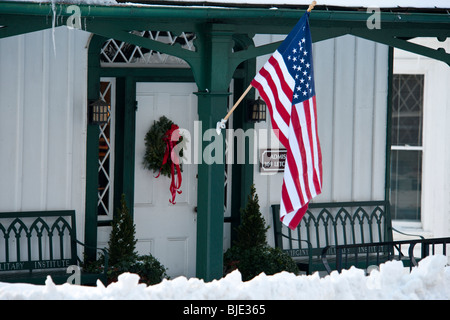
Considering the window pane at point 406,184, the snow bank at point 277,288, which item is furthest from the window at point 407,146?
the snow bank at point 277,288

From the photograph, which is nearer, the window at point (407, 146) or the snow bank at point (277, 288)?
the snow bank at point (277, 288)

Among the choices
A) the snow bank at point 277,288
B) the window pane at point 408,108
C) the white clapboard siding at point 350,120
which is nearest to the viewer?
the snow bank at point 277,288

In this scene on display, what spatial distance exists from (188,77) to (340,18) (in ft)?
7.95

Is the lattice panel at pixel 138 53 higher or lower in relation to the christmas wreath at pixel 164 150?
higher

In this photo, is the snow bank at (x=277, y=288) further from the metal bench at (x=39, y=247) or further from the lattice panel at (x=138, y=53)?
the lattice panel at (x=138, y=53)

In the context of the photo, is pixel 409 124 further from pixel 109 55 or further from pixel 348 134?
pixel 109 55

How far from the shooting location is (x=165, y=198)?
1084 centimetres

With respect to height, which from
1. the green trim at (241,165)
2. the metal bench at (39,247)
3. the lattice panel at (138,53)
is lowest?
the metal bench at (39,247)

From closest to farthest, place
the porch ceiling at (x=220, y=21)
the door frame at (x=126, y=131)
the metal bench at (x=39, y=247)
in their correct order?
1. the porch ceiling at (x=220, y=21)
2. the metal bench at (x=39, y=247)
3. the door frame at (x=126, y=131)

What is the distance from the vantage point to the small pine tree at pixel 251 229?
1076cm

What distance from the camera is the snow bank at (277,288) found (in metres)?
6.70

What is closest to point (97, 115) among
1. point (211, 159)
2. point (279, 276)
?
point (211, 159)

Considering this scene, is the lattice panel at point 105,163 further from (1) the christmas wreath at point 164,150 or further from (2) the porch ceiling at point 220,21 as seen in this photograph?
(2) the porch ceiling at point 220,21

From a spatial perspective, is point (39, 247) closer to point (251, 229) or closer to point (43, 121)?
point (43, 121)
